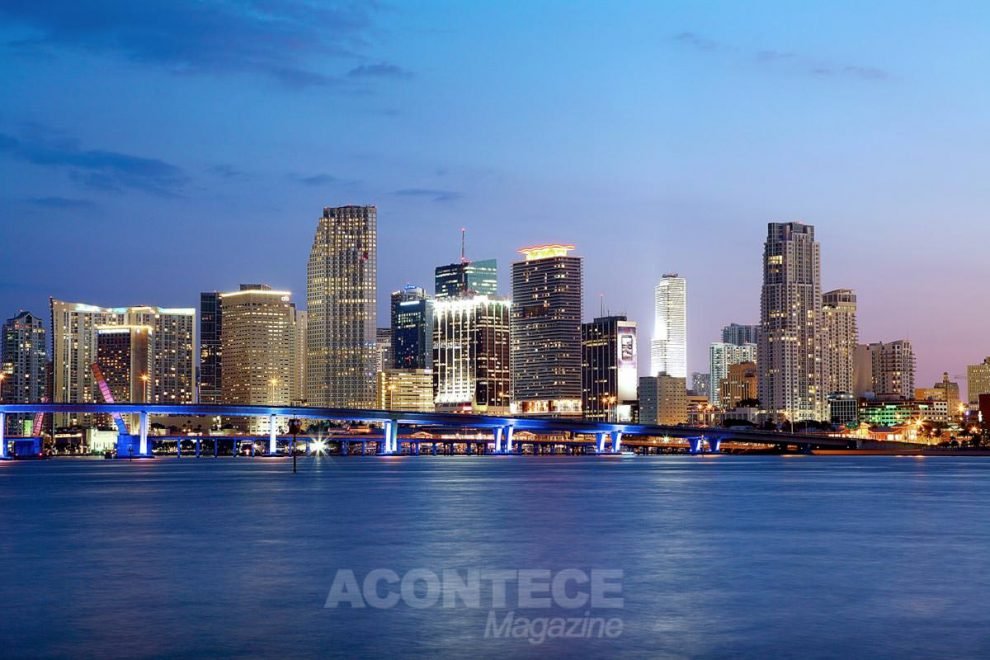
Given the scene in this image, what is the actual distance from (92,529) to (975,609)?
129 feet

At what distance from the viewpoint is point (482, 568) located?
40.3 meters

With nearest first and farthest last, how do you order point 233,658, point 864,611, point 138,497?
point 233,658
point 864,611
point 138,497

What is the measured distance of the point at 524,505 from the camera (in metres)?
76.8

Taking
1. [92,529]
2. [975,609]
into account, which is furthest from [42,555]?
[975,609]

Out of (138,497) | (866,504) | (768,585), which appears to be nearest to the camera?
(768,585)

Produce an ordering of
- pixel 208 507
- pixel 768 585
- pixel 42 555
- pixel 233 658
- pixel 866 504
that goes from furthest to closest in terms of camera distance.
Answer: pixel 866 504
pixel 208 507
pixel 42 555
pixel 768 585
pixel 233 658

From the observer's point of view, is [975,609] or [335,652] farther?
[975,609]

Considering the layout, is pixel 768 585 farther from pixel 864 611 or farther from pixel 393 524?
pixel 393 524

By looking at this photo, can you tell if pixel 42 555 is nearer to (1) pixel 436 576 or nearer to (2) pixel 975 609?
(1) pixel 436 576

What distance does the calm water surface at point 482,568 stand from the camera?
27125 mm

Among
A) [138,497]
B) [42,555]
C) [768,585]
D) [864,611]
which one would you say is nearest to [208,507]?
[138,497]

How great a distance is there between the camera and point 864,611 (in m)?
31.6

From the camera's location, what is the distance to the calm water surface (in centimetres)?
2712

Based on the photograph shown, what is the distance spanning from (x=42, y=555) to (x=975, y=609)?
31024 millimetres
